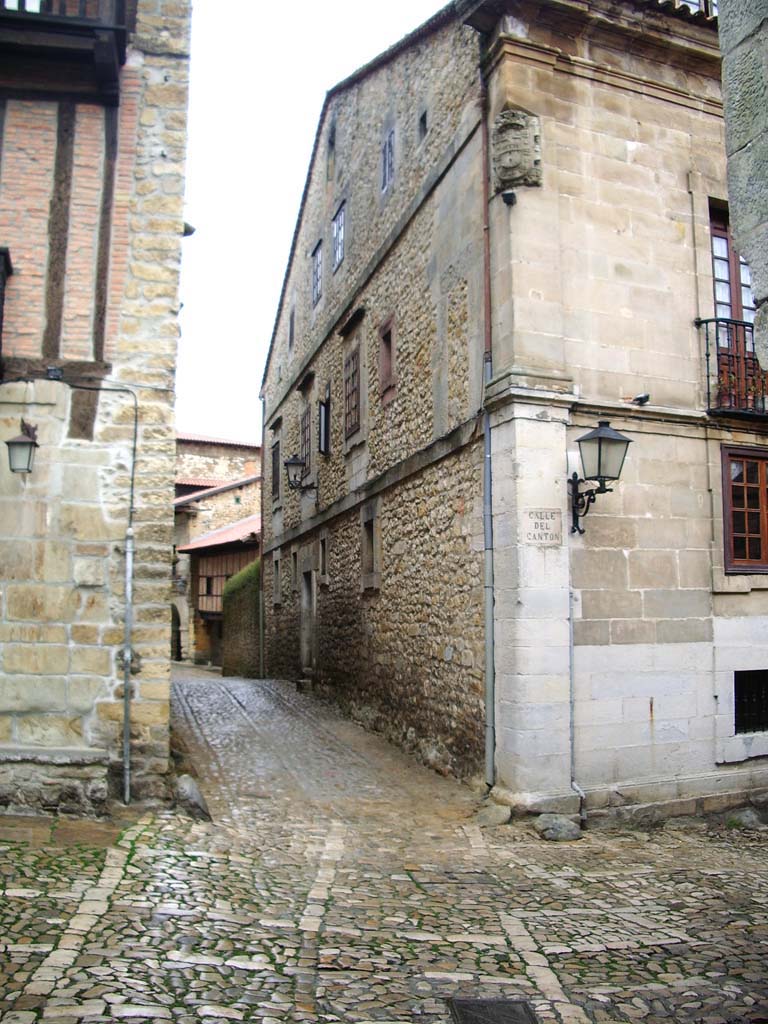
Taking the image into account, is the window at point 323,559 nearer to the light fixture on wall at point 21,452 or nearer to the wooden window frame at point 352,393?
the wooden window frame at point 352,393

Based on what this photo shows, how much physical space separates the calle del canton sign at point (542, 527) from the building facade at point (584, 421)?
0.02 metres

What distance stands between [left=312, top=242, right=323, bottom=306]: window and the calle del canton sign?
9586 mm

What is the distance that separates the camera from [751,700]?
29.1 feet

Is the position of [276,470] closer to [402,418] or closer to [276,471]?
[276,471]

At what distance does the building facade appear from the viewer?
7879 mm

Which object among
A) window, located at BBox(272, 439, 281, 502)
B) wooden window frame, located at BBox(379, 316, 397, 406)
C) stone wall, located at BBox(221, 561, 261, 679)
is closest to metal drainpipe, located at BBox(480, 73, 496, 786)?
wooden window frame, located at BBox(379, 316, 397, 406)

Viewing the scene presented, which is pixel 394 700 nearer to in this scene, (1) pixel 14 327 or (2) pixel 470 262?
(2) pixel 470 262

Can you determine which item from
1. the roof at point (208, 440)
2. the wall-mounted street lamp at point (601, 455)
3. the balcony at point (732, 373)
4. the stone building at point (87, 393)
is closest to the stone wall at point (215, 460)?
the roof at point (208, 440)

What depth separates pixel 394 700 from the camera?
1110 cm

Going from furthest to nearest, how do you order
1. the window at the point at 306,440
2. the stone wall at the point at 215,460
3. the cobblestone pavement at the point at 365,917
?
1. the stone wall at the point at 215,460
2. the window at the point at 306,440
3. the cobblestone pavement at the point at 365,917

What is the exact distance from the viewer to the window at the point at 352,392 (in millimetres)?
13492

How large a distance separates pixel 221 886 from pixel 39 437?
145 inches

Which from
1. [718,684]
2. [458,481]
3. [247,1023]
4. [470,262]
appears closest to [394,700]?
[458,481]

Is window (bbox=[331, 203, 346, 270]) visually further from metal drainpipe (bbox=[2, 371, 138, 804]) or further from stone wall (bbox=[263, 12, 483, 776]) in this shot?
metal drainpipe (bbox=[2, 371, 138, 804])
